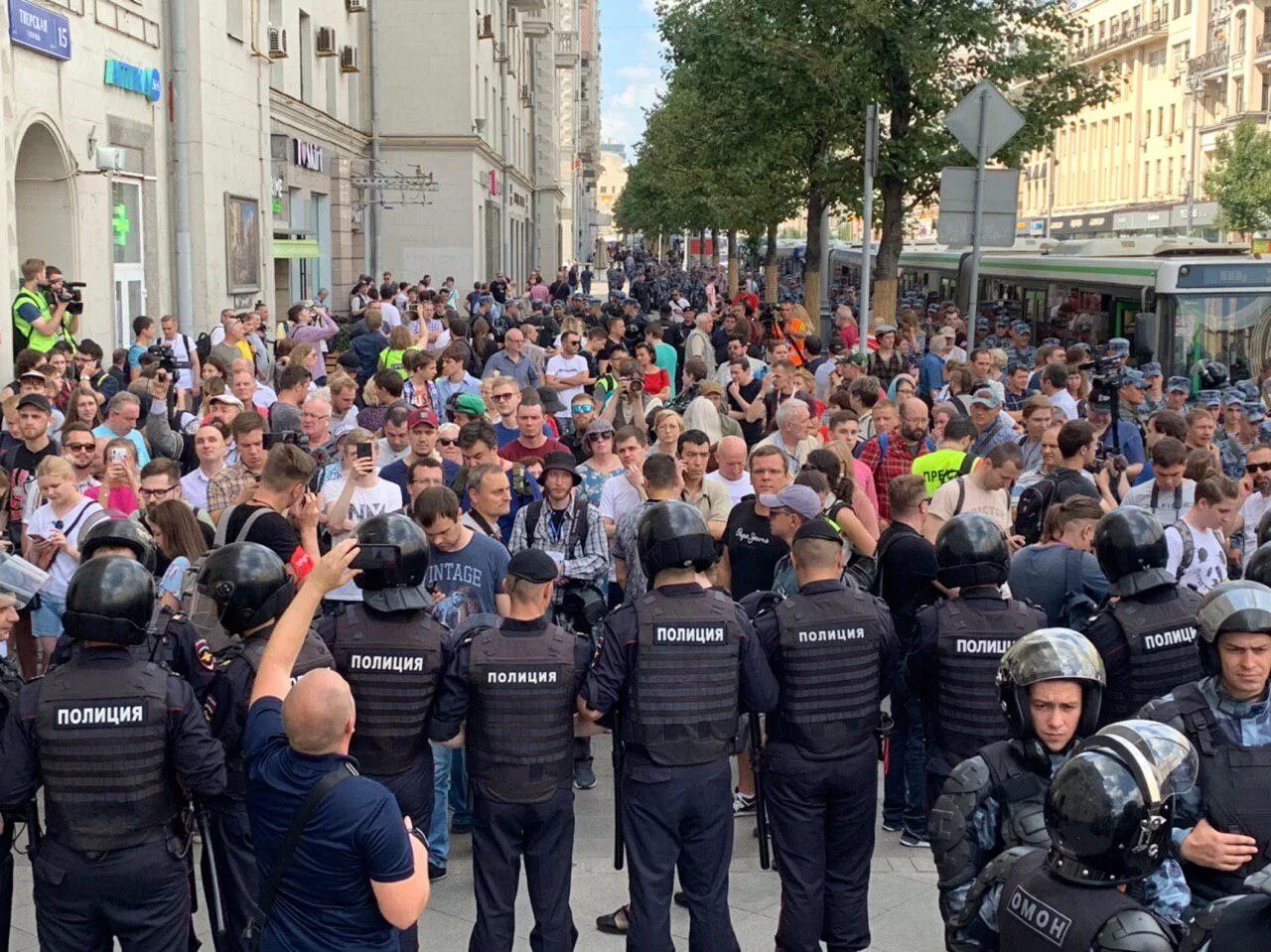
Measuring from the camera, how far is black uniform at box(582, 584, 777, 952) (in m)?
5.32

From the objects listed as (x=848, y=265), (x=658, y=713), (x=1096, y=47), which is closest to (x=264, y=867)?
(x=658, y=713)

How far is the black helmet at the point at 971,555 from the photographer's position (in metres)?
5.57

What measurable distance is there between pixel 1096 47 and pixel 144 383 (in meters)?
82.9

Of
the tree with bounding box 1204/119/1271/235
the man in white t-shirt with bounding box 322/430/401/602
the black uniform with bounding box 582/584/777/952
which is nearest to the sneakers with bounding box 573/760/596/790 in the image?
the man in white t-shirt with bounding box 322/430/401/602

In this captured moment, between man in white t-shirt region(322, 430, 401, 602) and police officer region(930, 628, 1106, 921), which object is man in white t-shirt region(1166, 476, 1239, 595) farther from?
man in white t-shirt region(322, 430, 401, 602)

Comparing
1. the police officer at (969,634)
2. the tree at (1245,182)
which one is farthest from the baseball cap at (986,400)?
the tree at (1245,182)

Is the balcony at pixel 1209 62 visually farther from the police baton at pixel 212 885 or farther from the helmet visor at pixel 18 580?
the police baton at pixel 212 885

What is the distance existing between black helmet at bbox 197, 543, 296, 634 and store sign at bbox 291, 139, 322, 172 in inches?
866

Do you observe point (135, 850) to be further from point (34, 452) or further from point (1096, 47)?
point (1096, 47)

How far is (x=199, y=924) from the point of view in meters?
6.40

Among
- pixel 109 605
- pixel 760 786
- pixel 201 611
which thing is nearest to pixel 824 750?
pixel 760 786

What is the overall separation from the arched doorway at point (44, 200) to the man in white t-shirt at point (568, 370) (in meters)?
5.82

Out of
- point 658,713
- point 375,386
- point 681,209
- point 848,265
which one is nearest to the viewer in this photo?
point 658,713

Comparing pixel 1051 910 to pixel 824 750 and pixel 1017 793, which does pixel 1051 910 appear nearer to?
pixel 1017 793
